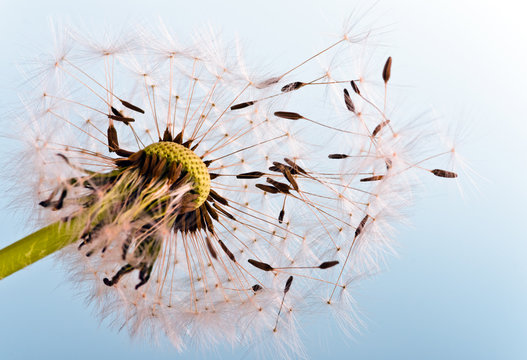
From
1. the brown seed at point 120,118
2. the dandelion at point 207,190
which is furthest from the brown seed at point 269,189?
the brown seed at point 120,118

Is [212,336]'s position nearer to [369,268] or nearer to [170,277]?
[170,277]

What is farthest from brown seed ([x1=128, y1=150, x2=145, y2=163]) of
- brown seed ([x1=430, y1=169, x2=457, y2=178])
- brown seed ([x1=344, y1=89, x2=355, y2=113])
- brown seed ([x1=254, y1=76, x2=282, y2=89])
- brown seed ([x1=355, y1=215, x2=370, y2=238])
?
brown seed ([x1=430, y1=169, x2=457, y2=178])

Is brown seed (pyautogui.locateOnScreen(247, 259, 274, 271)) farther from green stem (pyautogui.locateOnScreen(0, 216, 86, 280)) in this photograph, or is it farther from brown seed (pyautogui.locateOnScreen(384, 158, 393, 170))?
green stem (pyautogui.locateOnScreen(0, 216, 86, 280))

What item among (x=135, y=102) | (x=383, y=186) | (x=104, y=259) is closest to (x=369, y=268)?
(x=383, y=186)

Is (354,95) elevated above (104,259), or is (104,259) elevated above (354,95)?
(354,95)

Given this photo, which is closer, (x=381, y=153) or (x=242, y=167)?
(x=381, y=153)

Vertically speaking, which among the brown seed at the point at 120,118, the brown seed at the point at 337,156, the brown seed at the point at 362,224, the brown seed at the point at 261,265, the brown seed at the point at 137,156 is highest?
the brown seed at the point at 337,156

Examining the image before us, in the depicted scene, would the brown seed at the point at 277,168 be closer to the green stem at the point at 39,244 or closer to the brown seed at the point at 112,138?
the brown seed at the point at 112,138

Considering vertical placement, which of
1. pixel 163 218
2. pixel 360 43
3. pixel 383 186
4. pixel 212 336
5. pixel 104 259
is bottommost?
pixel 212 336
